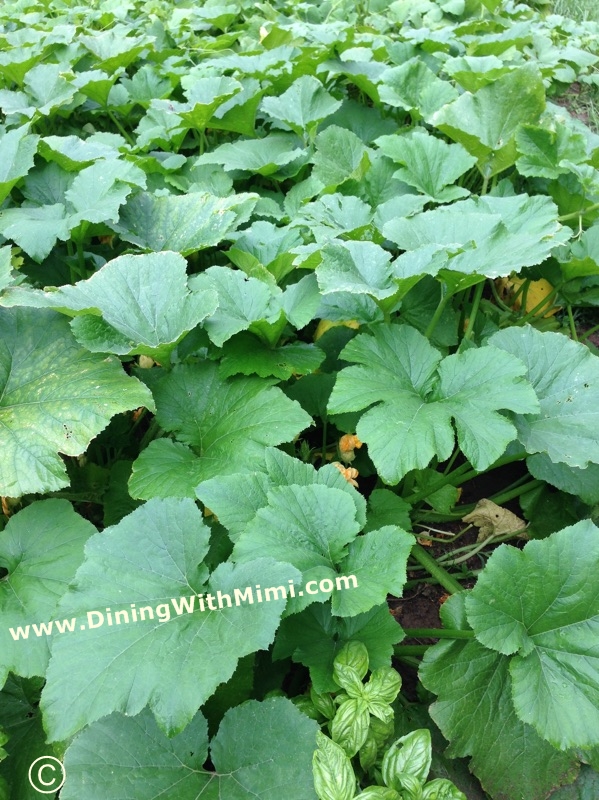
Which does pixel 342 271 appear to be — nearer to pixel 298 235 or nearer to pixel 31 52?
pixel 298 235

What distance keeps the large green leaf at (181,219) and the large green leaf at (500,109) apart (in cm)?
110

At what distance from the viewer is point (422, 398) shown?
1.95 meters

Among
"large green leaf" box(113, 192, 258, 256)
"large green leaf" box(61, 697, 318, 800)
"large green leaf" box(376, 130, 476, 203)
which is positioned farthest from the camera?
"large green leaf" box(376, 130, 476, 203)

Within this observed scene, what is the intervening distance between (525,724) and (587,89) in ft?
17.1

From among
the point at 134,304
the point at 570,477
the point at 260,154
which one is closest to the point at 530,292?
the point at 570,477

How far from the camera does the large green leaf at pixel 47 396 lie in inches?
69.9

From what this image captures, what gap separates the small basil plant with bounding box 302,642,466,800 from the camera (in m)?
1.33

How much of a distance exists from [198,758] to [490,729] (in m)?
0.76

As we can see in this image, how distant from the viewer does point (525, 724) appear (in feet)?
5.53

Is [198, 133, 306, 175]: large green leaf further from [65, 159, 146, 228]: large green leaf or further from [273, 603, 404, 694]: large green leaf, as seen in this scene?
[273, 603, 404, 694]: large green leaf

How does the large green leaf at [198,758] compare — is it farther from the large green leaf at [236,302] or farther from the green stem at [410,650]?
the large green leaf at [236,302]

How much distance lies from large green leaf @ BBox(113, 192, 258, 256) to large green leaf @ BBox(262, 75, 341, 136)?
2.67 feet

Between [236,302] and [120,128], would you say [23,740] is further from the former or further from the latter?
[120,128]

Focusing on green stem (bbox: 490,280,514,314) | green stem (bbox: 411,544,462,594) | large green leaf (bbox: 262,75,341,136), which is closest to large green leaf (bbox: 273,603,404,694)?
A: green stem (bbox: 411,544,462,594)
